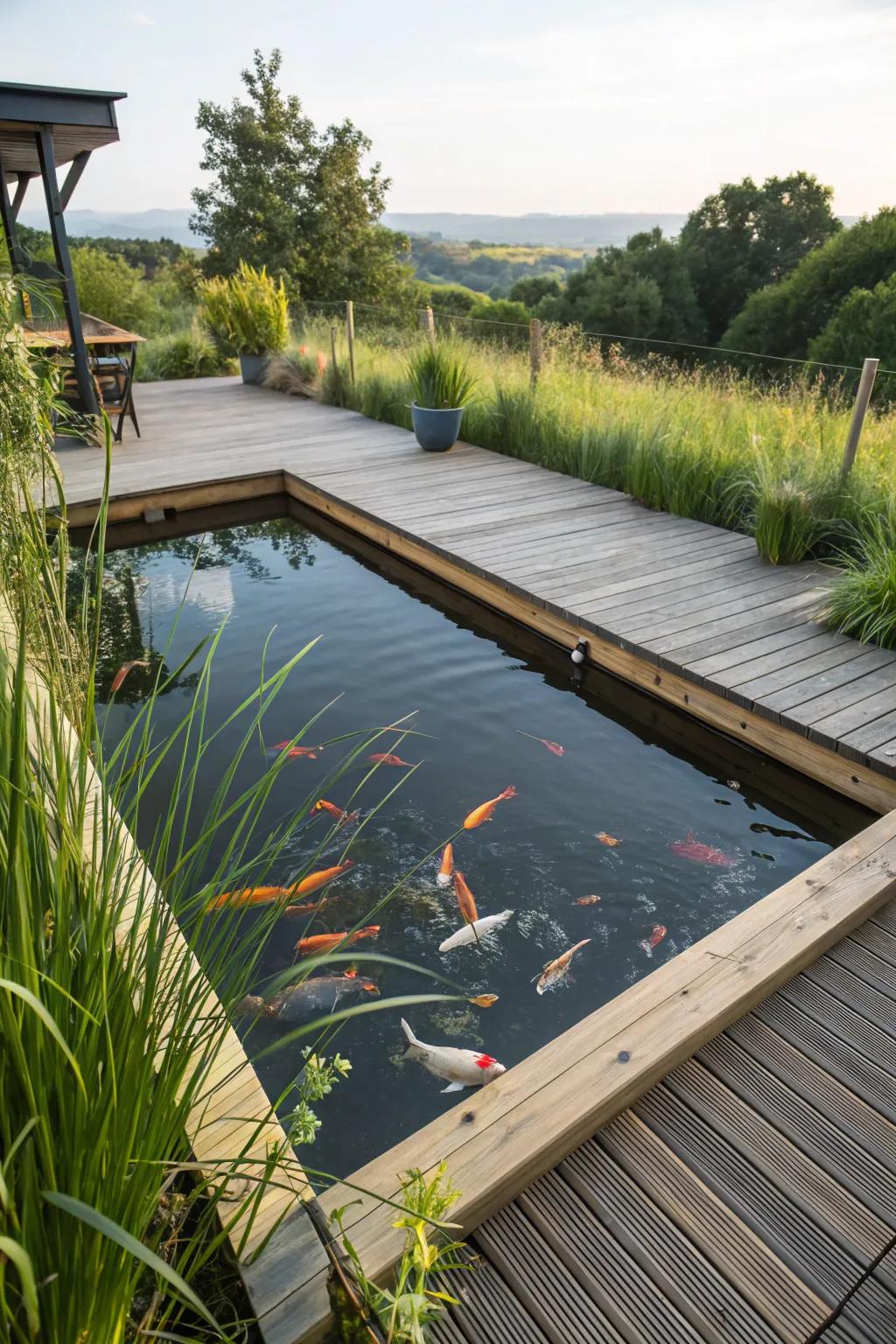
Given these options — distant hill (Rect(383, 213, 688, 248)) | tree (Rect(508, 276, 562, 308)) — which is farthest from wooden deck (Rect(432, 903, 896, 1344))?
tree (Rect(508, 276, 562, 308))

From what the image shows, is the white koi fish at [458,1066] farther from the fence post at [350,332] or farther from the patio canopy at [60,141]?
the fence post at [350,332]

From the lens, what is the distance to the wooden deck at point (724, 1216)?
1250 mm

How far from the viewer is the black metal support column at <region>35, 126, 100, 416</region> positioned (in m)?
6.07

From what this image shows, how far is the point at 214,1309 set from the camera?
1165 mm

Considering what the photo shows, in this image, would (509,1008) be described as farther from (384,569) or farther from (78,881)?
(384,569)

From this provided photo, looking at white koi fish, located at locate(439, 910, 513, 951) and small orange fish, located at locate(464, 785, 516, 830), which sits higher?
small orange fish, located at locate(464, 785, 516, 830)

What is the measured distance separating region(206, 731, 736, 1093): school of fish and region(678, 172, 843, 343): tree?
94.6 ft

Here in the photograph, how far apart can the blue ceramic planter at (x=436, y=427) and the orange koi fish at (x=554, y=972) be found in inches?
191

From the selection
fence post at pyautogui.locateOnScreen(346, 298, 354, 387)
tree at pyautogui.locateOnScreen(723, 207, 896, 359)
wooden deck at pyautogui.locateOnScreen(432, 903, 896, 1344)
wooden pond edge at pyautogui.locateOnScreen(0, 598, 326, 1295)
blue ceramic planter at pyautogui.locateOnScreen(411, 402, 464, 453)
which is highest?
tree at pyautogui.locateOnScreen(723, 207, 896, 359)

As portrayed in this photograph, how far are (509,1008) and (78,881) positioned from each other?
Result: 1.47 m

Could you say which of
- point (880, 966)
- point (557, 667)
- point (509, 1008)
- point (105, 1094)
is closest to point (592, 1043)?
point (509, 1008)

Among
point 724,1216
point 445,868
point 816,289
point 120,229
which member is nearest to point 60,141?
point 445,868

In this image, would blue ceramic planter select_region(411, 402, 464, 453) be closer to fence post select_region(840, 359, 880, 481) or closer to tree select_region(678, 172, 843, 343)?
fence post select_region(840, 359, 880, 481)

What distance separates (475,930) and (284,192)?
20.6 m
